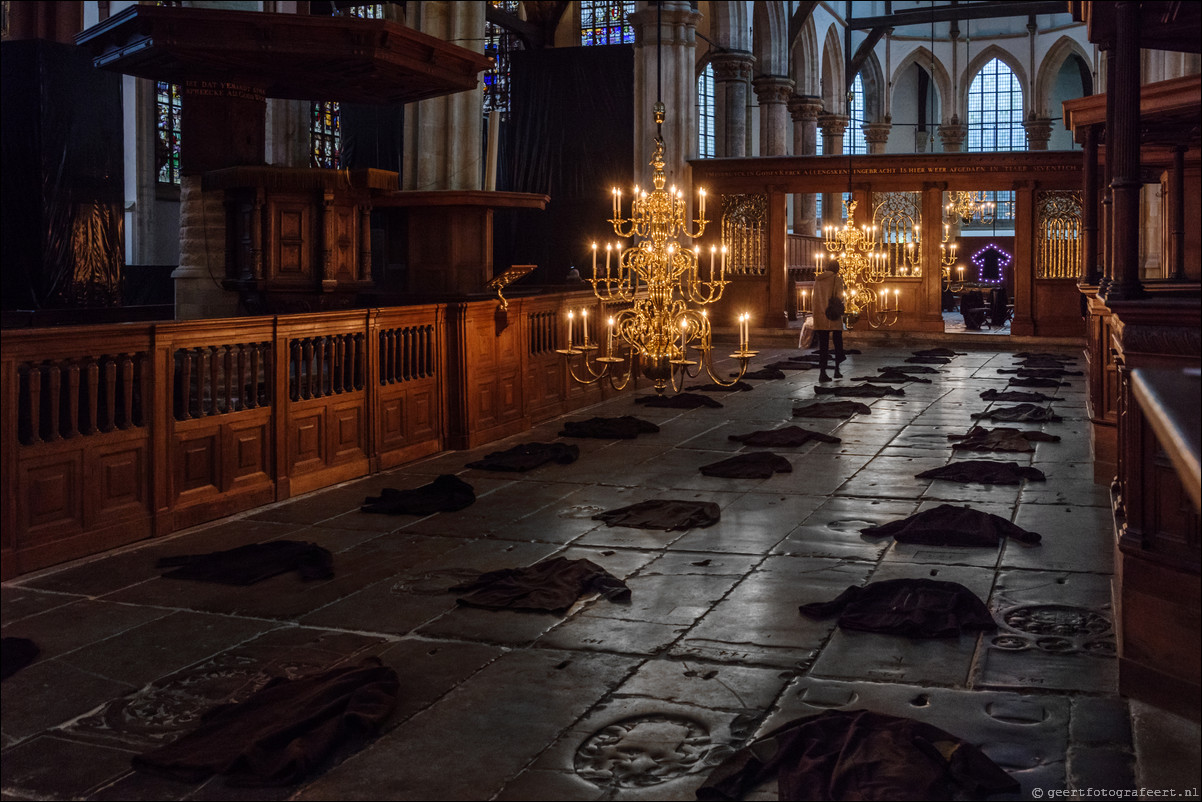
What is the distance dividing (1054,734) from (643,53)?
1665 centimetres

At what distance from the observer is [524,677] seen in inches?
158

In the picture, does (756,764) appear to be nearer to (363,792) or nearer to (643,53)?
(363,792)

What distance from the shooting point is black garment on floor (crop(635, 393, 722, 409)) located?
11.1 meters

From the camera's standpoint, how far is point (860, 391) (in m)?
12.1

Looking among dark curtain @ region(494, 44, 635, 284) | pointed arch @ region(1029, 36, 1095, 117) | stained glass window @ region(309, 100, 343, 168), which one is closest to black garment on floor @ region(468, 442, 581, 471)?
dark curtain @ region(494, 44, 635, 284)

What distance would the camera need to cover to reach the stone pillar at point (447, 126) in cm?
1163

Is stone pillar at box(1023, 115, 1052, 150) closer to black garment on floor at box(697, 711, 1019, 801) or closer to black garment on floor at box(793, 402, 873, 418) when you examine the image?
black garment on floor at box(793, 402, 873, 418)

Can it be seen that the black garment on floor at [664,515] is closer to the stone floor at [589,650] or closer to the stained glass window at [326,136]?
the stone floor at [589,650]

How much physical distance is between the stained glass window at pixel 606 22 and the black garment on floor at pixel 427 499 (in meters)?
19.9

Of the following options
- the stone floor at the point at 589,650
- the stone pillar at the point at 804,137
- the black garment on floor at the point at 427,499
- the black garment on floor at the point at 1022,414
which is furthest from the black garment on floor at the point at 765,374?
the stone pillar at the point at 804,137

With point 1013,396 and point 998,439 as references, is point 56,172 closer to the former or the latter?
point 998,439

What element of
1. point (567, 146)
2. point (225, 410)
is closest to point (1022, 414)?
point (225, 410)

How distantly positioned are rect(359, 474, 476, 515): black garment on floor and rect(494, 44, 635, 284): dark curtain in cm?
1218

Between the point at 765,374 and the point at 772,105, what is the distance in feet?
43.7
